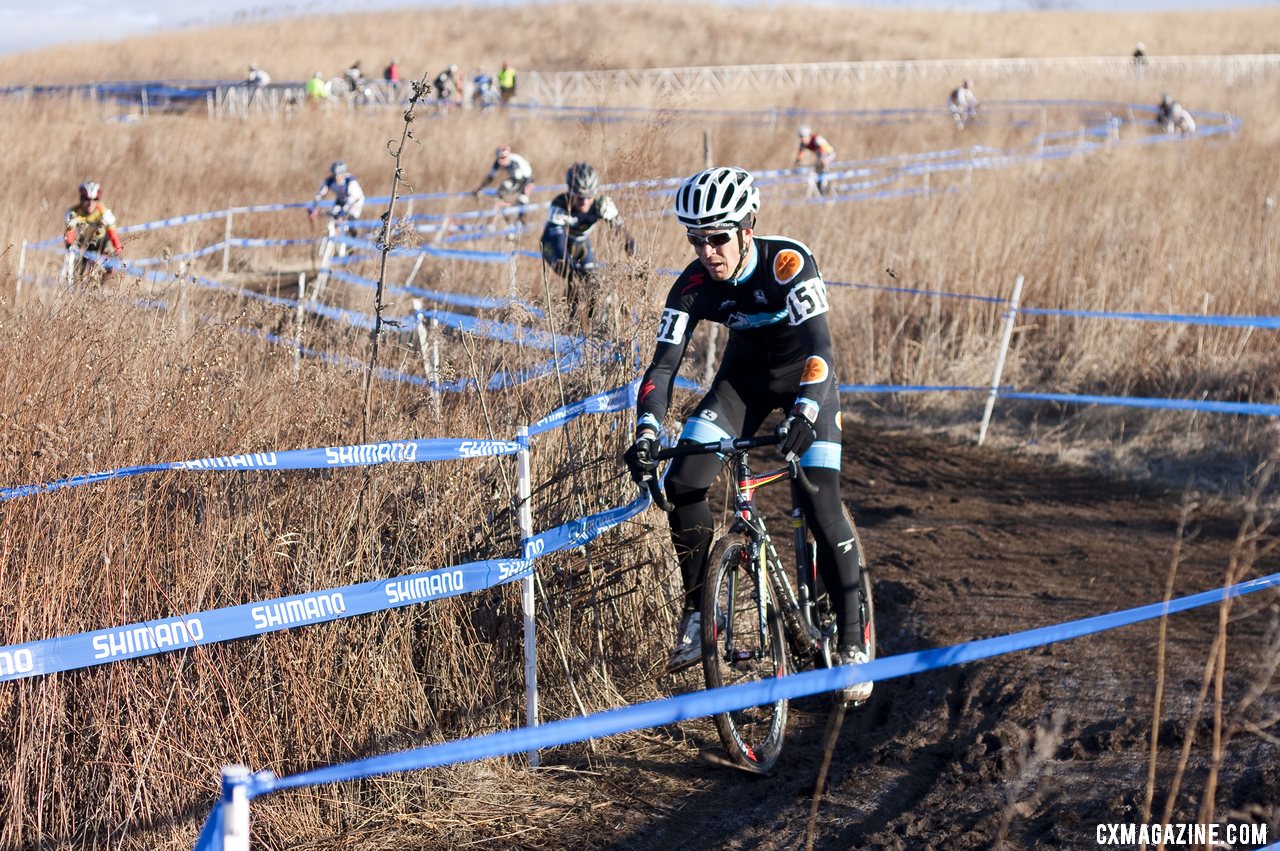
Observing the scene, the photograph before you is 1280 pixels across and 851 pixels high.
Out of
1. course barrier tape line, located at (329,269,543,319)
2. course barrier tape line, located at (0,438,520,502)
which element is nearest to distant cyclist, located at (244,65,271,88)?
course barrier tape line, located at (329,269,543,319)

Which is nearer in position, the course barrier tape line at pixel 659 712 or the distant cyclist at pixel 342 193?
the course barrier tape line at pixel 659 712

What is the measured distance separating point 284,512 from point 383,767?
2144mm

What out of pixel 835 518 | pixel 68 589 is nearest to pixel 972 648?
pixel 835 518

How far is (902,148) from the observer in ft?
87.0

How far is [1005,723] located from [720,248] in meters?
2.12

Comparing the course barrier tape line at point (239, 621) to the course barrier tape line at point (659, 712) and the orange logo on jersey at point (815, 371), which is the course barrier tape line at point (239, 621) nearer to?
the course barrier tape line at point (659, 712)

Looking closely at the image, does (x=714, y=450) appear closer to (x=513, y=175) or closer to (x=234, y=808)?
(x=234, y=808)

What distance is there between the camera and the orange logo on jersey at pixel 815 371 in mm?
4668

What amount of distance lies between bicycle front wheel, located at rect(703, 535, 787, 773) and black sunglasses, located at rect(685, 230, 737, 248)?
3.59 feet

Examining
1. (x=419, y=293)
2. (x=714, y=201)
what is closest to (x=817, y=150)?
(x=419, y=293)

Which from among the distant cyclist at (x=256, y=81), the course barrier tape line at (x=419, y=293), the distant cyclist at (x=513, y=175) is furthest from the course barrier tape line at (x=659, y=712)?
the distant cyclist at (x=256, y=81)

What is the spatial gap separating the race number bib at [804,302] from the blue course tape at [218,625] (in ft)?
5.25

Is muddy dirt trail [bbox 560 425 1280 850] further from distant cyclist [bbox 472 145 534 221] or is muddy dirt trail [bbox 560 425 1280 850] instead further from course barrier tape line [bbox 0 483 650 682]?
distant cyclist [bbox 472 145 534 221]

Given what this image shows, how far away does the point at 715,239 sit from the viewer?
15.5 feet
